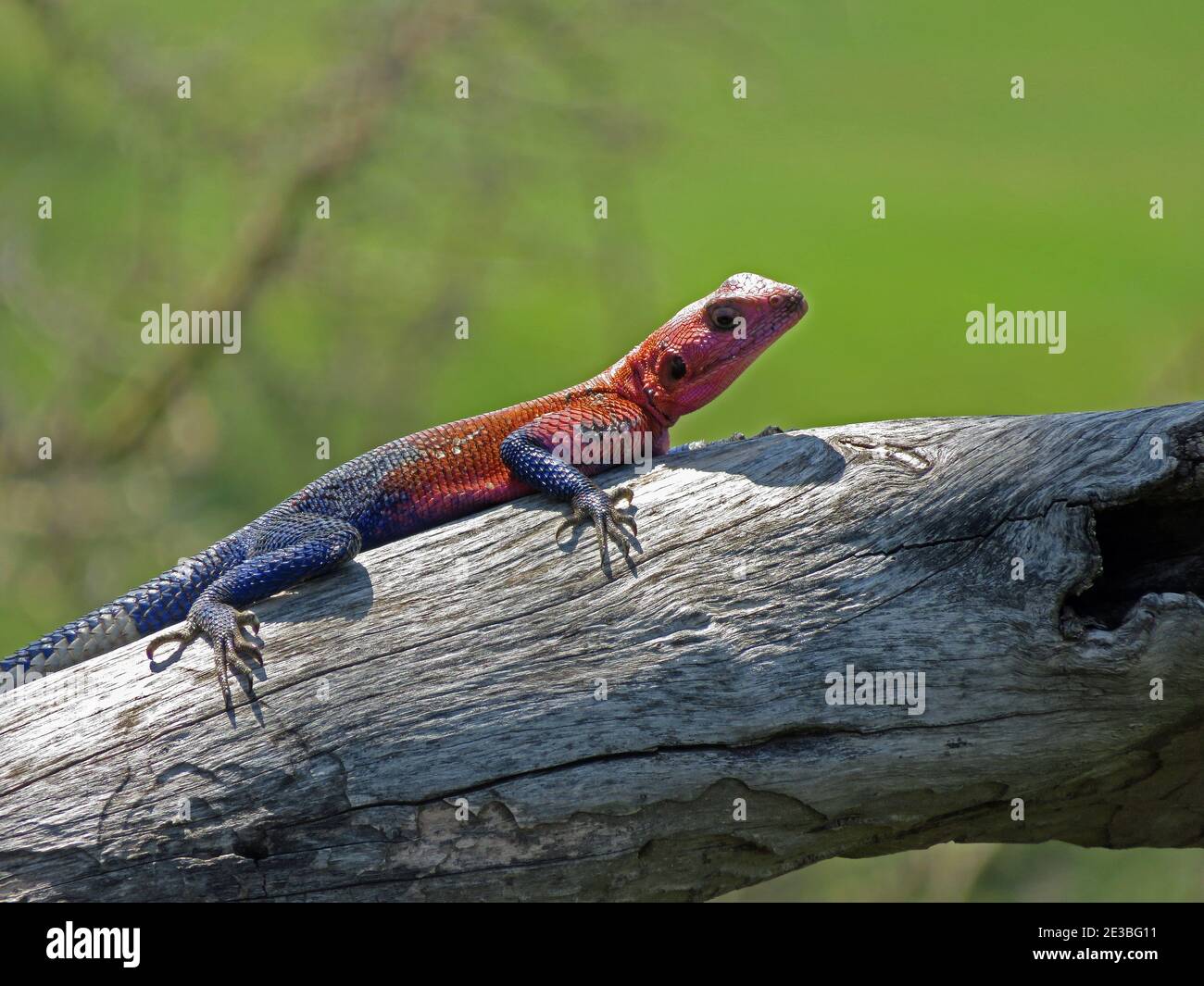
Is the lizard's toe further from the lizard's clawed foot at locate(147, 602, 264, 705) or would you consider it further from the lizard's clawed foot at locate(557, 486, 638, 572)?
the lizard's clawed foot at locate(557, 486, 638, 572)

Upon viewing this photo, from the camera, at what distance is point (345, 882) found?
413 cm

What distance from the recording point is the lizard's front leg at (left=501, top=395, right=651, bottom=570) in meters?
4.76

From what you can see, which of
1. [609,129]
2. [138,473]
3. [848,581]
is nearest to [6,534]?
[138,473]

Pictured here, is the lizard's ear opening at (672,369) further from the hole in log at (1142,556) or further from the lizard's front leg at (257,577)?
→ the hole in log at (1142,556)

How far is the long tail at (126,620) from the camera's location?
511 cm

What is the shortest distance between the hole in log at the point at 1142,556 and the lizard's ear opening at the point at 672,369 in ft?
7.26

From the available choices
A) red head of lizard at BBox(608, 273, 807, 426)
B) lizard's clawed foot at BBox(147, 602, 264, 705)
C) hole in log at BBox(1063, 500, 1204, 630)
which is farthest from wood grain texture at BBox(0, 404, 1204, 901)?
red head of lizard at BBox(608, 273, 807, 426)

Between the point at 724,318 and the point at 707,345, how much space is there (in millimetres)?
167

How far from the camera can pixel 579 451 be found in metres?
5.41

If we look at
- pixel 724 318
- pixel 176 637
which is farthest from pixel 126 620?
pixel 724 318

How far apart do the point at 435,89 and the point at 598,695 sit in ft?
25.9

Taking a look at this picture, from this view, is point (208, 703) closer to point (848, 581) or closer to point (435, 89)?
point (848, 581)

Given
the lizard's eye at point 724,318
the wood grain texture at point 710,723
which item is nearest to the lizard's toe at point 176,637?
the wood grain texture at point 710,723

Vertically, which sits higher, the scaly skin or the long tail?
the scaly skin
